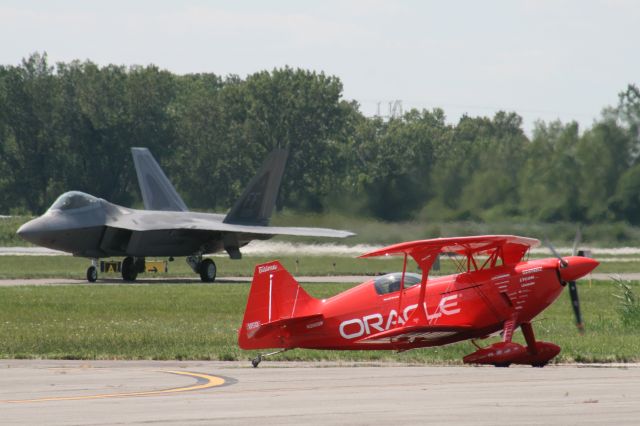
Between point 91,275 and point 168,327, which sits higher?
point 168,327

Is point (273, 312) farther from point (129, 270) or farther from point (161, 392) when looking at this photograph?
point (129, 270)

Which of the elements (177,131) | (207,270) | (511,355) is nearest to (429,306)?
(511,355)

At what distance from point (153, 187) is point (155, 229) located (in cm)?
640

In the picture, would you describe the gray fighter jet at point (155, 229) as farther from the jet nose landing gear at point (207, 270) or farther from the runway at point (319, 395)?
the runway at point (319, 395)

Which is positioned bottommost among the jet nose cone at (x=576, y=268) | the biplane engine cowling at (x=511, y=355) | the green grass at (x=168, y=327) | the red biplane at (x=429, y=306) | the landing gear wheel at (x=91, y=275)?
the landing gear wheel at (x=91, y=275)

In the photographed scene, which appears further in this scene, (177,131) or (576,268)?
(177,131)

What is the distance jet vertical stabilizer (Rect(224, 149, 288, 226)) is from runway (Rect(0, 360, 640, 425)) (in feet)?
90.8

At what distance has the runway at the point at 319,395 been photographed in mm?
12758

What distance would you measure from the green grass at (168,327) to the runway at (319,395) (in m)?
2.27

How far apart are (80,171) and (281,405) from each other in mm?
82846

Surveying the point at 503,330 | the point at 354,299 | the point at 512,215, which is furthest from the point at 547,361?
the point at 512,215

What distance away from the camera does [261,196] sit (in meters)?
48.6

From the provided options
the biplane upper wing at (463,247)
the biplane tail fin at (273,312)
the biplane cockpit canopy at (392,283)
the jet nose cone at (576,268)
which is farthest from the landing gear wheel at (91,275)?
the jet nose cone at (576,268)

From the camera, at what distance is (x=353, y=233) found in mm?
43281
